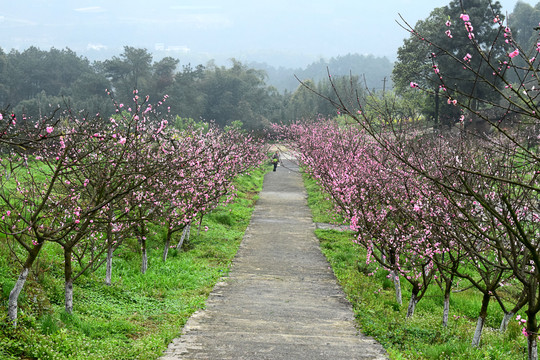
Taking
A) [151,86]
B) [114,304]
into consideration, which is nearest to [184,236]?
[114,304]

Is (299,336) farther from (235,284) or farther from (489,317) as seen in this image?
(489,317)

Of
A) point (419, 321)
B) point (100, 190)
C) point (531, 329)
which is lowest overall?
point (419, 321)

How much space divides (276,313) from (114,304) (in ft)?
10.1

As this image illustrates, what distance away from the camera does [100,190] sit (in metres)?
6.79

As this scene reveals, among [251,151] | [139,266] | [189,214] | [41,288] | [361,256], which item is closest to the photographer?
[41,288]

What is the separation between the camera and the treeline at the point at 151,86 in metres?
70.7

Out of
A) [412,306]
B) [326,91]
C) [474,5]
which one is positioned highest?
[474,5]

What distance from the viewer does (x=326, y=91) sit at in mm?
80188

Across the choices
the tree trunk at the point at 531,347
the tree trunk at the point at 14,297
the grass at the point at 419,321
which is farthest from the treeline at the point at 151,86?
the tree trunk at the point at 531,347

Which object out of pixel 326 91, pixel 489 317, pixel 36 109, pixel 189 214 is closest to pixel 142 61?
pixel 36 109

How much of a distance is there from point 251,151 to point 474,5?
80.0 ft

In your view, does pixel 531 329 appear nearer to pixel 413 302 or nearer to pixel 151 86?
pixel 413 302

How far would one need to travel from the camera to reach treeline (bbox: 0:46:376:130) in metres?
70.7

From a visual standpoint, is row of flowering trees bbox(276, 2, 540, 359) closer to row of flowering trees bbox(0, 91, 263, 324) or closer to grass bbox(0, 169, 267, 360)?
row of flowering trees bbox(0, 91, 263, 324)
